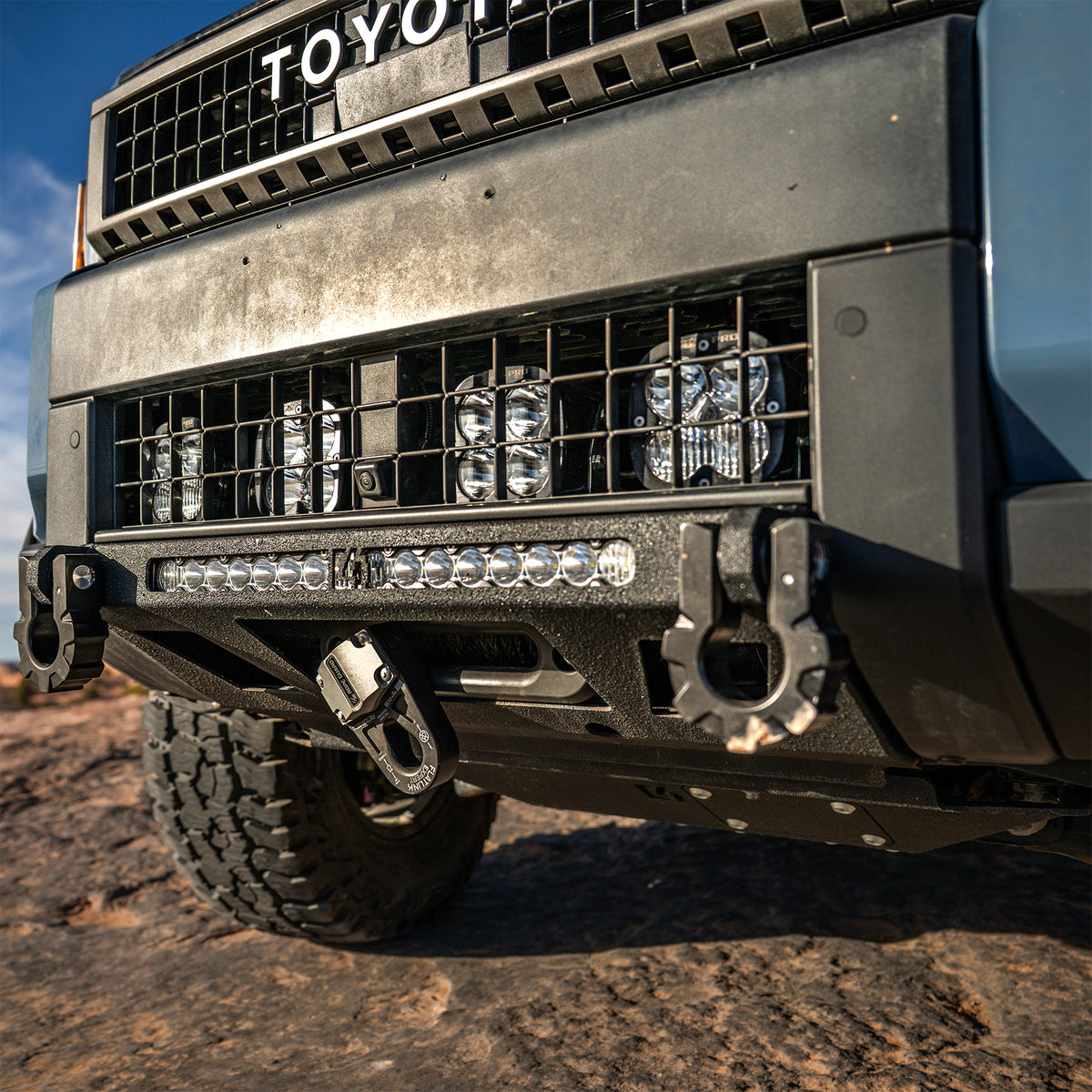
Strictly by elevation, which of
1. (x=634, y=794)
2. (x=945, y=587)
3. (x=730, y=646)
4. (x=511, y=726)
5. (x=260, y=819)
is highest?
(x=945, y=587)

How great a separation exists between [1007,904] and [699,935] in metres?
0.92

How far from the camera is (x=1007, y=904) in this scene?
9.14 ft

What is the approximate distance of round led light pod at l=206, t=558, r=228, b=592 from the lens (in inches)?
71.9

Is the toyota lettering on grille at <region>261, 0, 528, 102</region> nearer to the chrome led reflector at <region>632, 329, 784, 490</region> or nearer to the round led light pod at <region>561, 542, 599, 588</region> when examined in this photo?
the chrome led reflector at <region>632, 329, 784, 490</region>

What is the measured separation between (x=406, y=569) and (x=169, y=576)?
594 mm

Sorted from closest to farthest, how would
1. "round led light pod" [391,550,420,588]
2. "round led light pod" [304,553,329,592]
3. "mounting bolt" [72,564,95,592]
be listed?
"round led light pod" [391,550,420,588], "round led light pod" [304,553,329,592], "mounting bolt" [72,564,95,592]

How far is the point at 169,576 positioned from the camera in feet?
6.28

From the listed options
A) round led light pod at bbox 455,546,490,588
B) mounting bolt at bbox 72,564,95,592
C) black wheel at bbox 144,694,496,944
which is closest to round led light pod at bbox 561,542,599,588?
round led light pod at bbox 455,546,490,588

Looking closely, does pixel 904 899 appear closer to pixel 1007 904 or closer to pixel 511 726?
pixel 1007 904

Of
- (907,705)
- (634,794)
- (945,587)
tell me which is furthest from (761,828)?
(945,587)

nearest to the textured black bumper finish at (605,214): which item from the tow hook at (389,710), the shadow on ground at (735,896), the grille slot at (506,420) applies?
the grille slot at (506,420)

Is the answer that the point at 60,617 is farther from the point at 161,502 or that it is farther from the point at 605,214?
the point at 605,214

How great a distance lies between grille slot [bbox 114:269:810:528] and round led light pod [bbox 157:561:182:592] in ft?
0.34

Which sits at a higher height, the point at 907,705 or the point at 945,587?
the point at 945,587
